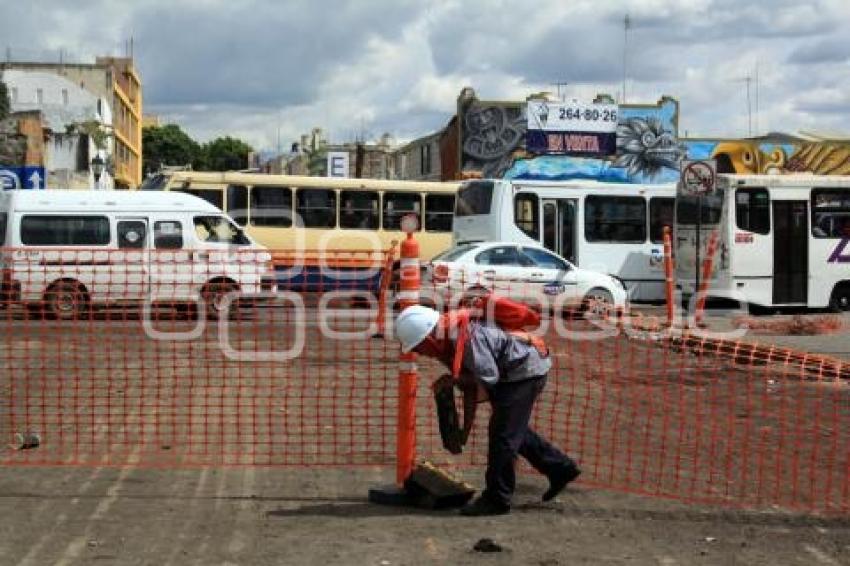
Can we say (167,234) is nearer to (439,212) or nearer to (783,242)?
(439,212)

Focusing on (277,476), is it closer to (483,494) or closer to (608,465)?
(483,494)

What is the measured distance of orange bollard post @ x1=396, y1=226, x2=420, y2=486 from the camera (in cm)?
680

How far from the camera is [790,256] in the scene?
73.8ft

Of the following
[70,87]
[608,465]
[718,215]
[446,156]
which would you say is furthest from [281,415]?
[70,87]

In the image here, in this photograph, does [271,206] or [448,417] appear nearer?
[448,417]

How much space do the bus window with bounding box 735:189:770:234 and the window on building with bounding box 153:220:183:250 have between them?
11334 millimetres

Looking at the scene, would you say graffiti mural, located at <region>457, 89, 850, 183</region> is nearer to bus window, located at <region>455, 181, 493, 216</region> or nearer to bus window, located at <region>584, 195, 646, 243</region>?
bus window, located at <region>455, 181, 493, 216</region>

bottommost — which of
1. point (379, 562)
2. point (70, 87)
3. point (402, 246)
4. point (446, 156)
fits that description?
point (379, 562)

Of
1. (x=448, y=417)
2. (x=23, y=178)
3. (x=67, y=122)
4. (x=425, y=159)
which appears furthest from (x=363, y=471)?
(x=67, y=122)

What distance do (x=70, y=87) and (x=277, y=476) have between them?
235 ft

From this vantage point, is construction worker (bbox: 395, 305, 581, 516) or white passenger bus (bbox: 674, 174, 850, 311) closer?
construction worker (bbox: 395, 305, 581, 516)

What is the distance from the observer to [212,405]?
33.2 ft

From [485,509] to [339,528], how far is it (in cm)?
88

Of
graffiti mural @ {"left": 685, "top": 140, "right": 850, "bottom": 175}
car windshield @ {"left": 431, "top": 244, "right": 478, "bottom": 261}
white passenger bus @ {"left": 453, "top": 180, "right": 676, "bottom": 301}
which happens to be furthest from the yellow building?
car windshield @ {"left": 431, "top": 244, "right": 478, "bottom": 261}
